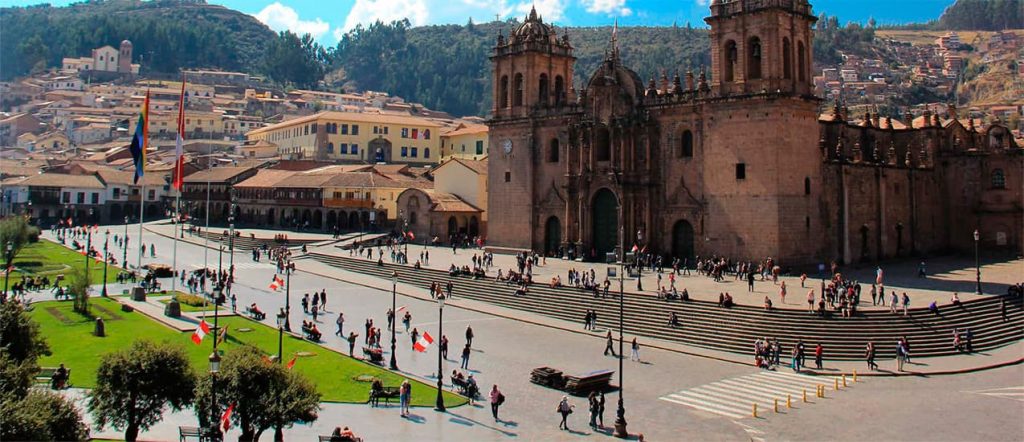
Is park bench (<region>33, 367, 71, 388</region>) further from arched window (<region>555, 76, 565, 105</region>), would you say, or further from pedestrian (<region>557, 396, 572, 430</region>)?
arched window (<region>555, 76, 565, 105</region>)

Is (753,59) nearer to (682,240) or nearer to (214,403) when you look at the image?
(682,240)

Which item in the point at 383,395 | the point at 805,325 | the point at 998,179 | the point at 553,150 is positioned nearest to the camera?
the point at 383,395

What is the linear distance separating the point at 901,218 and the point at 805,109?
52.4 ft

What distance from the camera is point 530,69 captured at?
57.7 m

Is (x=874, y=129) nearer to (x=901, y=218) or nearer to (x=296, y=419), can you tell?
(x=901, y=218)

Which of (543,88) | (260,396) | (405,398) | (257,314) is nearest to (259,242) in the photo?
(543,88)

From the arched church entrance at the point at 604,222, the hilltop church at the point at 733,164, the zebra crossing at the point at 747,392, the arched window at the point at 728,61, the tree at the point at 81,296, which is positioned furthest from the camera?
the arched church entrance at the point at 604,222

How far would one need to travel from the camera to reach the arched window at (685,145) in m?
47.8

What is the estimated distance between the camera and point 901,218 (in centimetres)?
5388

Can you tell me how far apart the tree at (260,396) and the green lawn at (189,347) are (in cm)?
214

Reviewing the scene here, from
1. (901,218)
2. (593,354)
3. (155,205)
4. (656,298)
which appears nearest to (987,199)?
(901,218)

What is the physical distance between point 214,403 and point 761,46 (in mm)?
36655

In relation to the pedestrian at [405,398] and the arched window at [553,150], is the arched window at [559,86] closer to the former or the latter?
the arched window at [553,150]

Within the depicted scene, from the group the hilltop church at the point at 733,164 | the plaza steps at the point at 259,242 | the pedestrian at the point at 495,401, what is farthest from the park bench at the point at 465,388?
the plaza steps at the point at 259,242
